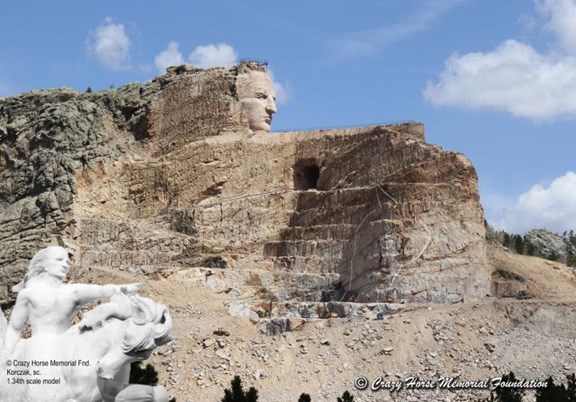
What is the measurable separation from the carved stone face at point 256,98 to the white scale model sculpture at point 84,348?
3799 cm

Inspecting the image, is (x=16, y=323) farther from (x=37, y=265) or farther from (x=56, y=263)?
(x=56, y=263)

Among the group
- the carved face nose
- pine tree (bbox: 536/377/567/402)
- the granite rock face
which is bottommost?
pine tree (bbox: 536/377/567/402)

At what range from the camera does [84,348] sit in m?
10.2

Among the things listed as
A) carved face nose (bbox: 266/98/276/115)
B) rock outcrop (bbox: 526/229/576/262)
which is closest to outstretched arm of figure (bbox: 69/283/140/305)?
carved face nose (bbox: 266/98/276/115)

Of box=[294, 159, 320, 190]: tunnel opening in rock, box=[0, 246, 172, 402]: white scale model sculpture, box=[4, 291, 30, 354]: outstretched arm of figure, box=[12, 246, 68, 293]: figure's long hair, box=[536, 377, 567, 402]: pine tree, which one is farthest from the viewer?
box=[294, 159, 320, 190]: tunnel opening in rock

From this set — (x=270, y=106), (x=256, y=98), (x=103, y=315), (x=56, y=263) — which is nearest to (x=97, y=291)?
(x=103, y=315)

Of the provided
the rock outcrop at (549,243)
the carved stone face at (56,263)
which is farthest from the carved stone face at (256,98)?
the carved stone face at (56,263)

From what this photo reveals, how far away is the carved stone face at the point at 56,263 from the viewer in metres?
10.7

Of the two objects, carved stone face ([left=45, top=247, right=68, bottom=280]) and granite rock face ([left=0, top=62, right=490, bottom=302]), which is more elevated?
granite rock face ([left=0, top=62, right=490, bottom=302])

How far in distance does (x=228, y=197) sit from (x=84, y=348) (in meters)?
36.6

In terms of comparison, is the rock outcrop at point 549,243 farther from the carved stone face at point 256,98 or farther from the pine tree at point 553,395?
Answer: the pine tree at point 553,395

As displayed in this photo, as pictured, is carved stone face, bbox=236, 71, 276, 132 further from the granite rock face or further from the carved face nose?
the granite rock face

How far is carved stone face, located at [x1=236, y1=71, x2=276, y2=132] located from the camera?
4816cm

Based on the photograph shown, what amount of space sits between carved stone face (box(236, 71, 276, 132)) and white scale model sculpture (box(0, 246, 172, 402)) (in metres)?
38.0
